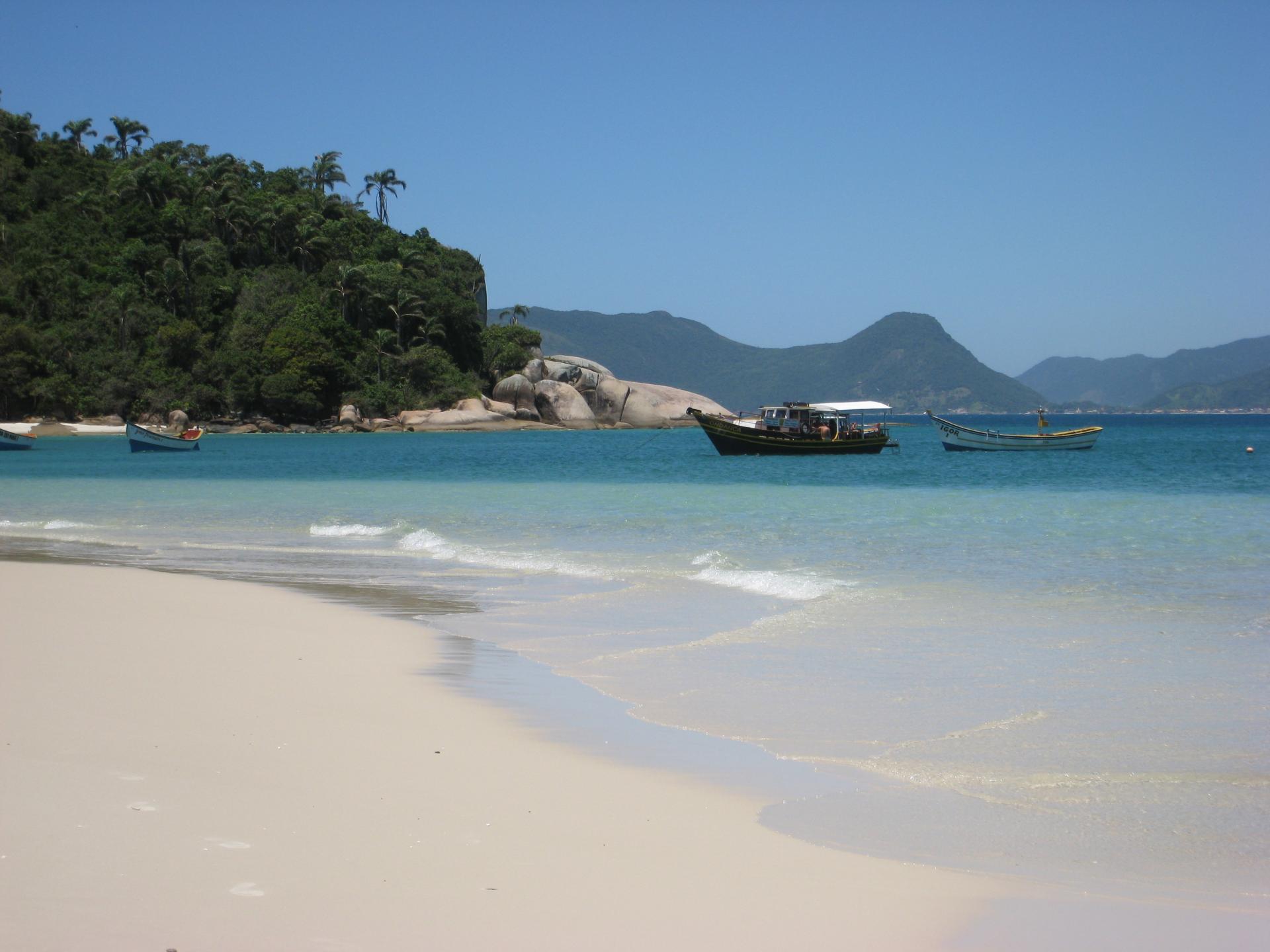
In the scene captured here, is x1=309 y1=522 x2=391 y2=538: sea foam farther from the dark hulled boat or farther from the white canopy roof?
the white canopy roof

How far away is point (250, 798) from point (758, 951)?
2.45 m

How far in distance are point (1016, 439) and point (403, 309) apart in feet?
164

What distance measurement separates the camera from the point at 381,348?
277 feet

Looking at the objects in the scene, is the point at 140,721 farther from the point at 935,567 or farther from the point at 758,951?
the point at 935,567

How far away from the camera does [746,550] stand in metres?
15.5

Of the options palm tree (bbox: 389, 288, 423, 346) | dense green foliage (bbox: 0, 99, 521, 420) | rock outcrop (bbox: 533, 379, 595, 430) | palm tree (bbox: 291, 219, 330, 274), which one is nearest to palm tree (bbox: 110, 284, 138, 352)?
dense green foliage (bbox: 0, 99, 521, 420)

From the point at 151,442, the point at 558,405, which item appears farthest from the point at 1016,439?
the point at 151,442

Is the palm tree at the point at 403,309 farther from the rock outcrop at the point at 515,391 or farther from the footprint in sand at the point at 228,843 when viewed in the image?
the footprint in sand at the point at 228,843

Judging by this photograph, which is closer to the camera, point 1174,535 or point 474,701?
point 474,701

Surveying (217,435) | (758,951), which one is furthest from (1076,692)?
(217,435)

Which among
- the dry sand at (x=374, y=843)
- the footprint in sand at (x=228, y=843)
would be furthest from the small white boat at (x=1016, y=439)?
the footprint in sand at (x=228, y=843)

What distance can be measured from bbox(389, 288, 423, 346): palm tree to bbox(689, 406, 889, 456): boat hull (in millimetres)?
40714

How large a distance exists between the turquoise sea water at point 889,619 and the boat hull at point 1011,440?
2756 centimetres

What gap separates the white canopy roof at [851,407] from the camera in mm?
52500
